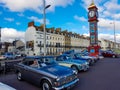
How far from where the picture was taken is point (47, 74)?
6023 mm

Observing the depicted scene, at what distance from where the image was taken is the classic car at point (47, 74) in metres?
5.77

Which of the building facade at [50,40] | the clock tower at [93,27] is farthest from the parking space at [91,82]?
the building facade at [50,40]

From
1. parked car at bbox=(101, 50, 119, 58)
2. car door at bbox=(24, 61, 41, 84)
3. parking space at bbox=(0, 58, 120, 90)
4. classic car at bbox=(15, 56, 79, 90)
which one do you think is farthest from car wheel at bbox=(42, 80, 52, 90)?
parked car at bbox=(101, 50, 119, 58)

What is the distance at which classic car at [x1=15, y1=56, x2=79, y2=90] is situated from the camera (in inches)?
227

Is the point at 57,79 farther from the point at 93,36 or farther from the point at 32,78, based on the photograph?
the point at 93,36

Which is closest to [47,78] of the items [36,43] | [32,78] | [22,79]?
[32,78]

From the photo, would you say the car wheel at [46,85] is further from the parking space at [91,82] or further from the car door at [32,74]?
the parking space at [91,82]

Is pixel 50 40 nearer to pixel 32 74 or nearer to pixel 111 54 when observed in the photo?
pixel 111 54

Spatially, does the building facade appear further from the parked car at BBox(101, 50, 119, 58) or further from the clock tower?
the parked car at BBox(101, 50, 119, 58)

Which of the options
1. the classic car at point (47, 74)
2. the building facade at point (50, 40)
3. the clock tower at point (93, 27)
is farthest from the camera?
the building facade at point (50, 40)

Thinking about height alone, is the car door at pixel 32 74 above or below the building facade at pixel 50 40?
below

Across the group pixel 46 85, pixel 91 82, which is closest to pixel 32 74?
pixel 46 85

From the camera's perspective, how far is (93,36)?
28141mm

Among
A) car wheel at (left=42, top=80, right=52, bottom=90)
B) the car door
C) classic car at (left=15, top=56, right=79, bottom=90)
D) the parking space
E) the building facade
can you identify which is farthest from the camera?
the building facade
